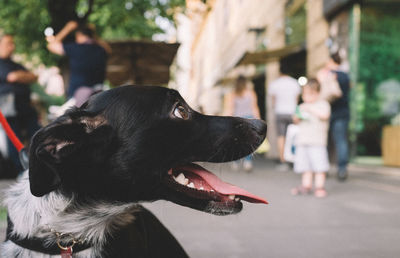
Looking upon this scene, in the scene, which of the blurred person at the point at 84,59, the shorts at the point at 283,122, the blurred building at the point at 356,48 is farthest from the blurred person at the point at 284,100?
the blurred person at the point at 84,59

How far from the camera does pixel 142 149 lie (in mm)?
1938

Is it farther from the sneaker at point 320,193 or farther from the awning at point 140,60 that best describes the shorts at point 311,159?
the awning at point 140,60

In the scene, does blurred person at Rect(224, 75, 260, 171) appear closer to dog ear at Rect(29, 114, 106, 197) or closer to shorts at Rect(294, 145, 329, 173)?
shorts at Rect(294, 145, 329, 173)

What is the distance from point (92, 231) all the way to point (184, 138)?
2.02ft

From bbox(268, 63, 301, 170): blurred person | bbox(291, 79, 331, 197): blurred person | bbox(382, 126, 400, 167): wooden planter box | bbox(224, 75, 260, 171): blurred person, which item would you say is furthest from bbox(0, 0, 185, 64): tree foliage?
bbox(291, 79, 331, 197): blurred person

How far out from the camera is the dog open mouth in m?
2.01

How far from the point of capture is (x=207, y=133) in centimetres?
208

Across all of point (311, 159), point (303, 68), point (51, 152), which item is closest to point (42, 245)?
point (51, 152)

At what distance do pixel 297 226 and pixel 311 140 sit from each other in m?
2.03

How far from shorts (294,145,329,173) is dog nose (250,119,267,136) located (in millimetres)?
3594

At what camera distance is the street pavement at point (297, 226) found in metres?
3.20

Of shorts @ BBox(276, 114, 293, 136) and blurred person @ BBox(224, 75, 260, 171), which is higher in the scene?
blurred person @ BBox(224, 75, 260, 171)

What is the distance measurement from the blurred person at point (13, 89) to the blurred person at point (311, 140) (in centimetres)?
381

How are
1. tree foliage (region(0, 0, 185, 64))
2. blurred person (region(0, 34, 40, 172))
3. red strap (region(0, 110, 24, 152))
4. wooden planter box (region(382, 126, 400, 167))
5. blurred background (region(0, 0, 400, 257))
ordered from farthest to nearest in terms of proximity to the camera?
1. tree foliage (region(0, 0, 185, 64))
2. wooden planter box (region(382, 126, 400, 167))
3. blurred person (region(0, 34, 40, 172))
4. blurred background (region(0, 0, 400, 257))
5. red strap (region(0, 110, 24, 152))
